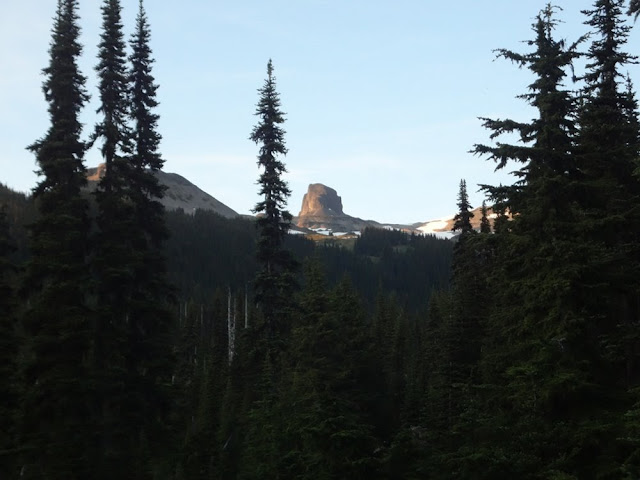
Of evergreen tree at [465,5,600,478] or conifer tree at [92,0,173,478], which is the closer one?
evergreen tree at [465,5,600,478]

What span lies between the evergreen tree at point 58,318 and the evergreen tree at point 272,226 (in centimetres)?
1218

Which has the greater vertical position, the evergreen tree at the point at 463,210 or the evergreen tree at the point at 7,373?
the evergreen tree at the point at 463,210

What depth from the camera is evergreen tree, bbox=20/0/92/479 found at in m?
20.6

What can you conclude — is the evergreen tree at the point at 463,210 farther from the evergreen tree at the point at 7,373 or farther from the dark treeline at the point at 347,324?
the evergreen tree at the point at 7,373

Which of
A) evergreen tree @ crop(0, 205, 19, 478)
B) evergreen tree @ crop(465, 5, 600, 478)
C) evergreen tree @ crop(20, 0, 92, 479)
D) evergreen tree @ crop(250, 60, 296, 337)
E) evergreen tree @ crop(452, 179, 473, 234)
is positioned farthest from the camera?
evergreen tree @ crop(452, 179, 473, 234)

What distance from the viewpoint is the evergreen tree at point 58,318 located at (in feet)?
67.5

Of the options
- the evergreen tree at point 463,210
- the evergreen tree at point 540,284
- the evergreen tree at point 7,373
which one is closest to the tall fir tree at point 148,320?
the evergreen tree at point 7,373

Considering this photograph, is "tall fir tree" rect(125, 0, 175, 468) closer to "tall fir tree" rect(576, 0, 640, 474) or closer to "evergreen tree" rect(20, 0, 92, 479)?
"evergreen tree" rect(20, 0, 92, 479)

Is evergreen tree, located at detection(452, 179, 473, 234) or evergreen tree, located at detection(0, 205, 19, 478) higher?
evergreen tree, located at detection(452, 179, 473, 234)

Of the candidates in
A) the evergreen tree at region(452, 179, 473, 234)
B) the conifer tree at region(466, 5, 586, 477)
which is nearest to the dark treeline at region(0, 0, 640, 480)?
the conifer tree at region(466, 5, 586, 477)

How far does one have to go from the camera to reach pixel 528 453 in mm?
16234

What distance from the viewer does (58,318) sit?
2130cm

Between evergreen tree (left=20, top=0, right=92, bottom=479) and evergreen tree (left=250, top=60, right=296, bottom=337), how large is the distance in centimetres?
1218

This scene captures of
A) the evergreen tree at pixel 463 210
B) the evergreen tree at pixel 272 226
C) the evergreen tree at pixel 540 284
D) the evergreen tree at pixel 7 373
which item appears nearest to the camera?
the evergreen tree at pixel 540 284
